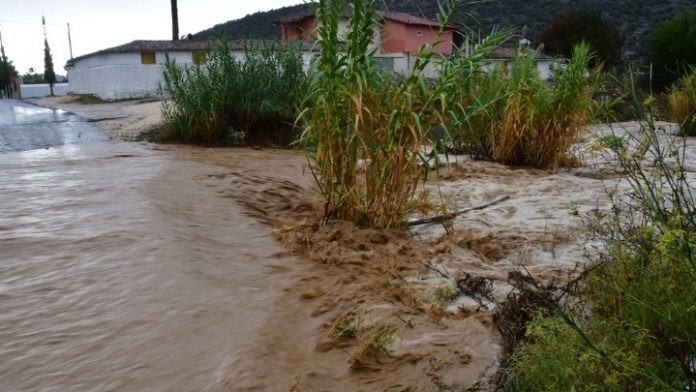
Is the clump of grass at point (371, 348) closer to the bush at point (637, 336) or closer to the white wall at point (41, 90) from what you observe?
the bush at point (637, 336)

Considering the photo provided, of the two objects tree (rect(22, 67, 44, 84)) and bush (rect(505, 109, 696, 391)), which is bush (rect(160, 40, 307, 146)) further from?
tree (rect(22, 67, 44, 84))

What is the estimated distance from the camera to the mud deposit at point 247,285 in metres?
2.34

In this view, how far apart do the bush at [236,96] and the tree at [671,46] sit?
1213 cm

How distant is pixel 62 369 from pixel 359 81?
2.19 metres

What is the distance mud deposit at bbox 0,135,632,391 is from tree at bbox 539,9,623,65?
24580 mm

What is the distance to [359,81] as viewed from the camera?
373 centimetres

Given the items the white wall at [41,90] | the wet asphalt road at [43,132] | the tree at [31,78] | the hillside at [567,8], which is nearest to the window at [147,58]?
the hillside at [567,8]

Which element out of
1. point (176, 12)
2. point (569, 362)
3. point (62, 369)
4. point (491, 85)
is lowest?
point (62, 369)

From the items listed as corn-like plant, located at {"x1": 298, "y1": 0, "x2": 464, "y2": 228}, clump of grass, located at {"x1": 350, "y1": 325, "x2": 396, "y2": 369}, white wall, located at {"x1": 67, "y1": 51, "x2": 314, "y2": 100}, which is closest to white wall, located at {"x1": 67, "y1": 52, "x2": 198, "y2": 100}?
white wall, located at {"x1": 67, "y1": 51, "x2": 314, "y2": 100}

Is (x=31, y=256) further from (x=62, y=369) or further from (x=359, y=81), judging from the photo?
(x=359, y=81)

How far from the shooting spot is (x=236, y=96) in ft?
27.5

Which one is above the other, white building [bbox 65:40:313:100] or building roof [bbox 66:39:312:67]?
building roof [bbox 66:39:312:67]

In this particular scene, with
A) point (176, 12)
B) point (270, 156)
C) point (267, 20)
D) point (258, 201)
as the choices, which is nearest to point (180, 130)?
point (270, 156)

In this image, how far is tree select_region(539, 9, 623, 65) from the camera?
27672 mm
